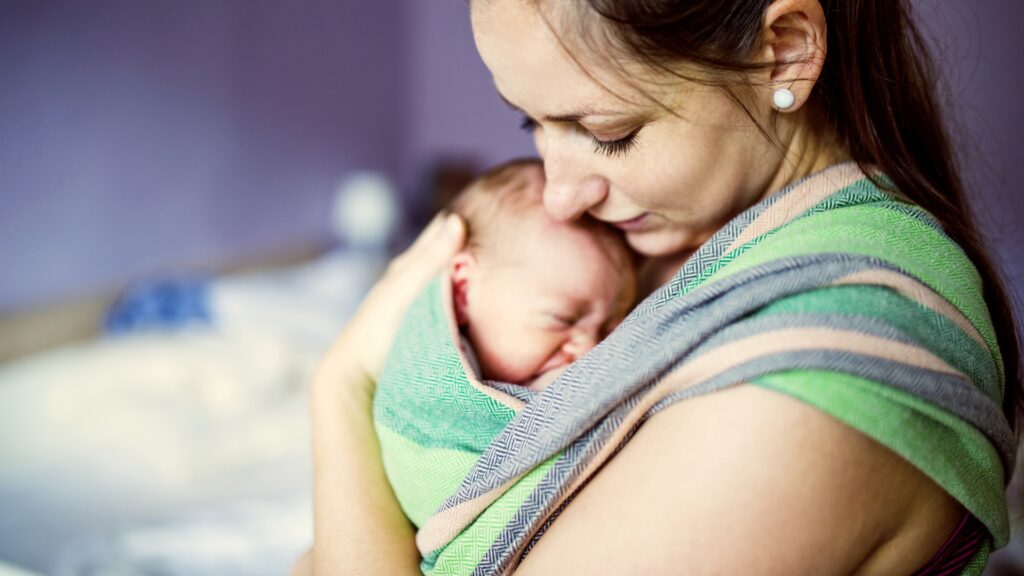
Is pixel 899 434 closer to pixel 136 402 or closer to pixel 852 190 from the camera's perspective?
pixel 852 190

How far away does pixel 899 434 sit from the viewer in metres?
0.60

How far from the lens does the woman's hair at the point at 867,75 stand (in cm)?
70

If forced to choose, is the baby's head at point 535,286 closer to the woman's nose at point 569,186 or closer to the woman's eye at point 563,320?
the woman's eye at point 563,320

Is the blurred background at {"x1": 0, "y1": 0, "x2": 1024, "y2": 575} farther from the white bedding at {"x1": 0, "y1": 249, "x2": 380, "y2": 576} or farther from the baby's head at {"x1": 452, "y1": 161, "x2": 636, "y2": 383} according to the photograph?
the baby's head at {"x1": 452, "y1": 161, "x2": 636, "y2": 383}

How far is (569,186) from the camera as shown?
2.86 feet

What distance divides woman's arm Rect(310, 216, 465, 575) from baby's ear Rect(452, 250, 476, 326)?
2 cm

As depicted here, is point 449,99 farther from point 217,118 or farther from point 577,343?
point 577,343

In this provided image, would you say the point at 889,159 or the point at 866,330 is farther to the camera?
the point at 889,159

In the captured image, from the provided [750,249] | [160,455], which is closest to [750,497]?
Result: [750,249]

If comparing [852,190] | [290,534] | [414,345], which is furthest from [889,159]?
[290,534]

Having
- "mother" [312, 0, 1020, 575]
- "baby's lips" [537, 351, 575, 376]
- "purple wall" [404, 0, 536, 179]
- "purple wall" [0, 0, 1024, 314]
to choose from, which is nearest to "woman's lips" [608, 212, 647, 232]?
"mother" [312, 0, 1020, 575]

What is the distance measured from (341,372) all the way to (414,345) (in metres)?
0.14

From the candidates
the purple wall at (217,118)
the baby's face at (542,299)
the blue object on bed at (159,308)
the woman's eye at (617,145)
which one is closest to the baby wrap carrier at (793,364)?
the woman's eye at (617,145)

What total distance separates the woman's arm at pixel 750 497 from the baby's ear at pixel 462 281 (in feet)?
1.54
